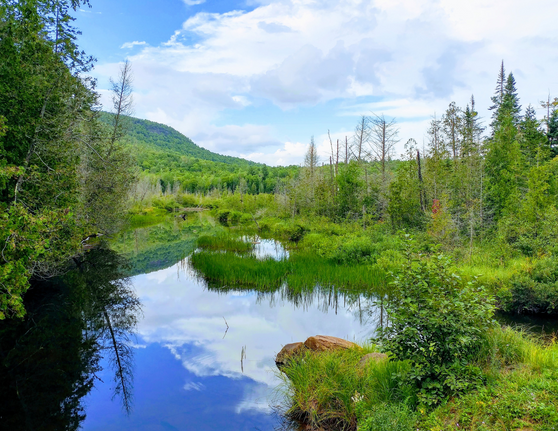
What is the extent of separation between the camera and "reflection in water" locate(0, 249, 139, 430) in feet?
19.3

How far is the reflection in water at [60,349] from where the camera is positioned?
589 centimetres

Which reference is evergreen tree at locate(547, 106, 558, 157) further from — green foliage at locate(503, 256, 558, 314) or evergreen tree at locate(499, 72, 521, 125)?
green foliage at locate(503, 256, 558, 314)

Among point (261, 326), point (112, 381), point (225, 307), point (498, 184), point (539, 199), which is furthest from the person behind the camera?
point (498, 184)

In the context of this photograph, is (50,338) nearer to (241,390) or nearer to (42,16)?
(241,390)

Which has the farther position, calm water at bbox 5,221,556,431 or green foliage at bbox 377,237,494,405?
calm water at bbox 5,221,556,431

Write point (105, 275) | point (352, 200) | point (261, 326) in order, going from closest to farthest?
point (261, 326), point (105, 275), point (352, 200)

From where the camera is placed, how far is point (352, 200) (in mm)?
→ 24688

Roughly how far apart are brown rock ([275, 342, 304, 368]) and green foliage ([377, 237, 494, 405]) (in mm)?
2869

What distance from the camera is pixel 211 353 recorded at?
834cm

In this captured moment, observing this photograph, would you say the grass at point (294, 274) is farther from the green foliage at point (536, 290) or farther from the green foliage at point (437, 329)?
the green foliage at point (437, 329)

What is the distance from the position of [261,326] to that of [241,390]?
3.13 meters

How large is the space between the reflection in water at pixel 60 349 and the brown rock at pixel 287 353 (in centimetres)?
302

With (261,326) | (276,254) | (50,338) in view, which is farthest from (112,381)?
(276,254)

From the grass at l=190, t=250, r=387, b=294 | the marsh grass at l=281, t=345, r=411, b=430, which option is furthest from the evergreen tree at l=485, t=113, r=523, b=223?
the marsh grass at l=281, t=345, r=411, b=430
